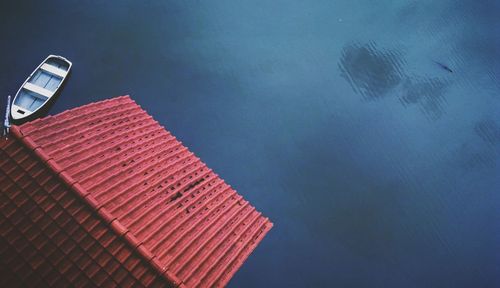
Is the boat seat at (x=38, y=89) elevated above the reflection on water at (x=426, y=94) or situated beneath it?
situated beneath

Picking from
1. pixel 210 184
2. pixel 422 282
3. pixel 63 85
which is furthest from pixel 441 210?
pixel 63 85

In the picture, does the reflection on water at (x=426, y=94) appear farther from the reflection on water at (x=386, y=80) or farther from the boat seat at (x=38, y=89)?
the boat seat at (x=38, y=89)

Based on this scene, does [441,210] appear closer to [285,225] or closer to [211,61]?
[285,225]

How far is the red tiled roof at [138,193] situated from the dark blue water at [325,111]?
8.80ft

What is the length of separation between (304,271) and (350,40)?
8.54 meters

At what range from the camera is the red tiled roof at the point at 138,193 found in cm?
414

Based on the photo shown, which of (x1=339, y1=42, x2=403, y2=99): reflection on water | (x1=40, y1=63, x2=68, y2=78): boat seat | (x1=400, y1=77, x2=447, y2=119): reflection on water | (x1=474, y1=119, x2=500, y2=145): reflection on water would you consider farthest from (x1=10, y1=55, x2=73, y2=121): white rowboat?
(x1=474, y1=119, x2=500, y2=145): reflection on water

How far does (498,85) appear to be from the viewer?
11.5 metres

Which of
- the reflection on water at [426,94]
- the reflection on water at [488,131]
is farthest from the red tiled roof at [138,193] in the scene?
the reflection on water at [488,131]

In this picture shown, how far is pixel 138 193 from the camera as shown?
4.95 m

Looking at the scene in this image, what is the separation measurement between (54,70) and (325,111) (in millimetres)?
8540

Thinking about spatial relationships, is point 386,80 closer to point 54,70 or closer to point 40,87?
point 54,70

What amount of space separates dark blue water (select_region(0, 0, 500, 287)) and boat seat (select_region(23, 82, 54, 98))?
49 cm

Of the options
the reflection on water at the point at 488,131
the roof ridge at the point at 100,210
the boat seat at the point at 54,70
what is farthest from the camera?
the reflection on water at the point at 488,131
